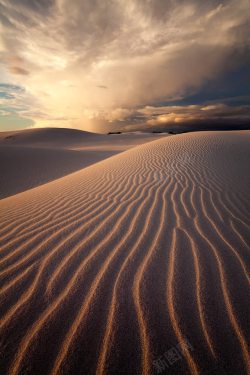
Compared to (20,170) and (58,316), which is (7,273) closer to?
(58,316)

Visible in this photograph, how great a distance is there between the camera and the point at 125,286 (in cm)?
196

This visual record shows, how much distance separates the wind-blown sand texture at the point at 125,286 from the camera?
140 cm

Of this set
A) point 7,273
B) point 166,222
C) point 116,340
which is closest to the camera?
point 116,340

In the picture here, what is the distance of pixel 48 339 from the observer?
1.50 meters

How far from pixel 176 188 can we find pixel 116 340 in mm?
3880

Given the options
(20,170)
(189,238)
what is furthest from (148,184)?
(20,170)

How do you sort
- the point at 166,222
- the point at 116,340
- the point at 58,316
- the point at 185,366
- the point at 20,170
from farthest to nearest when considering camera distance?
the point at 20,170
the point at 166,222
the point at 58,316
the point at 116,340
the point at 185,366

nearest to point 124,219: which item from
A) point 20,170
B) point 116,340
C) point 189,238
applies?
point 189,238

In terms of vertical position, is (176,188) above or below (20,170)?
above

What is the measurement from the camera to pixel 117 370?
4.36 ft

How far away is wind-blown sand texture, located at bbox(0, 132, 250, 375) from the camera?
1.40 meters

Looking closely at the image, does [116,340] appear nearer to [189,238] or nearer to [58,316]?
[58,316]

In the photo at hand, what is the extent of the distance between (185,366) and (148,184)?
4.30m

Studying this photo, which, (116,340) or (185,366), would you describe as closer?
(185,366)
